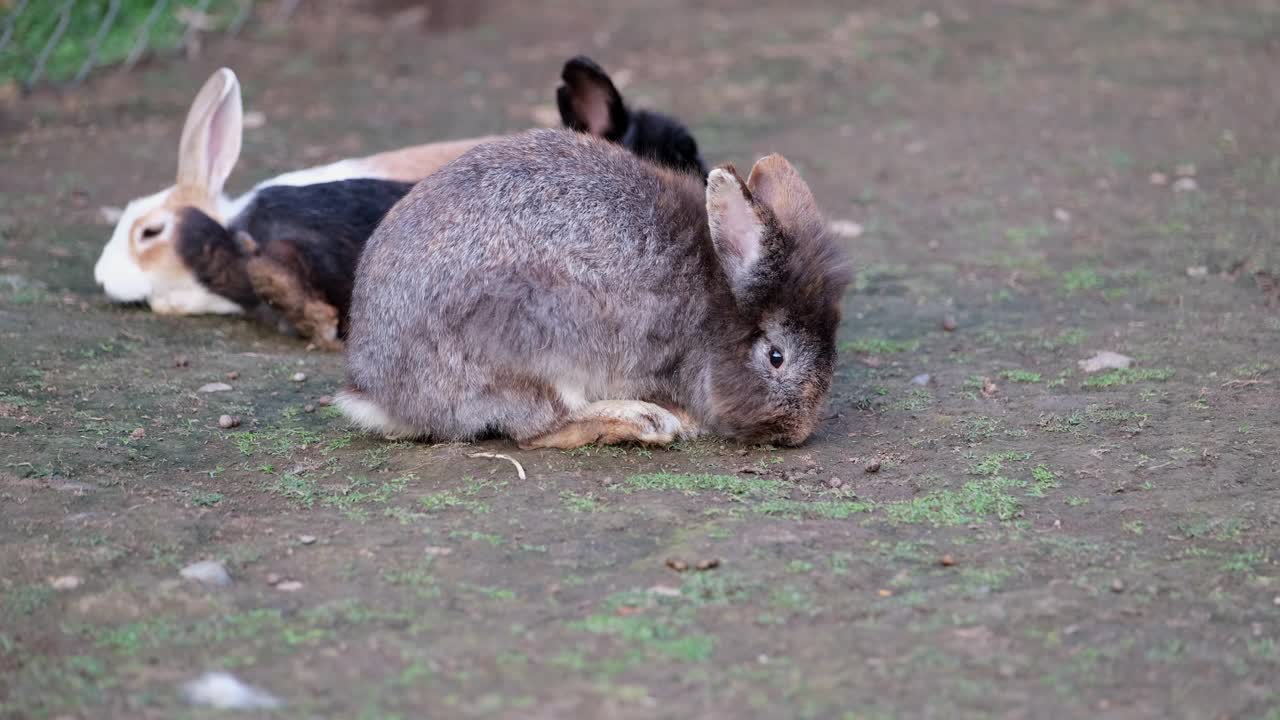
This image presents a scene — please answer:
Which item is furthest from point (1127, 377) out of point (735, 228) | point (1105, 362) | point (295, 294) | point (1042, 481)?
point (295, 294)

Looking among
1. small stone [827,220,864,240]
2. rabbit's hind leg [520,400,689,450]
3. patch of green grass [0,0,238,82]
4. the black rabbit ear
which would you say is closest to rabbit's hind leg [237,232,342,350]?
the black rabbit ear

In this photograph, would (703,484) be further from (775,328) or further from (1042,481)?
(1042,481)

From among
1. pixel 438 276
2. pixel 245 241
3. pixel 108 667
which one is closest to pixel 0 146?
pixel 245 241

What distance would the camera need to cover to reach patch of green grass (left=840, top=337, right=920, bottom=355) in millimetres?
5345

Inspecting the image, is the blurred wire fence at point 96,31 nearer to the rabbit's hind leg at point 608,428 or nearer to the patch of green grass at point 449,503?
the rabbit's hind leg at point 608,428

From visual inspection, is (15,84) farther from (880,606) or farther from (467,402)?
(880,606)

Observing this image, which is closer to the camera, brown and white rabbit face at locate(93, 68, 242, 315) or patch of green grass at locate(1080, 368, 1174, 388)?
patch of green grass at locate(1080, 368, 1174, 388)

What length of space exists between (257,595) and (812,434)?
1.89 metres

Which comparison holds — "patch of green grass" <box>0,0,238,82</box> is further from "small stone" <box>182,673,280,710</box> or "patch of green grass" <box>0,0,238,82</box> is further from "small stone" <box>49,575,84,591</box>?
"small stone" <box>182,673,280,710</box>

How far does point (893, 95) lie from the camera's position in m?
8.62

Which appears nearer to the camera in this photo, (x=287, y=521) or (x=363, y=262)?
(x=287, y=521)

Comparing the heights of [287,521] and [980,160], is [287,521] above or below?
below

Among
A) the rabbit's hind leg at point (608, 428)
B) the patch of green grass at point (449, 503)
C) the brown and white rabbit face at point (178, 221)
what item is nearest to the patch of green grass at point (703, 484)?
the rabbit's hind leg at point (608, 428)

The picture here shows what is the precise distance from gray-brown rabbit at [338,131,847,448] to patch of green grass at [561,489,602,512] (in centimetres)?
41
